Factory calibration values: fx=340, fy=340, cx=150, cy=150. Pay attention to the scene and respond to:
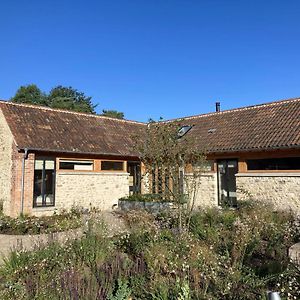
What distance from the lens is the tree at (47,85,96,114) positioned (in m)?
50.7

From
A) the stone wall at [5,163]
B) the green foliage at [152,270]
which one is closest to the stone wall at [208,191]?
the stone wall at [5,163]

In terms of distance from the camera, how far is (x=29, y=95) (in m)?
51.3

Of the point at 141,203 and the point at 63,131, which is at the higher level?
the point at 63,131

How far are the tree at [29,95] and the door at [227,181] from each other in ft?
132

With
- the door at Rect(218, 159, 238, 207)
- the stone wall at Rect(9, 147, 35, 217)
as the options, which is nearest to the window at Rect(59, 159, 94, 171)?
the stone wall at Rect(9, 147, 35, 217)

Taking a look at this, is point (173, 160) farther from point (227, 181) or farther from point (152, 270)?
point (227, 181)

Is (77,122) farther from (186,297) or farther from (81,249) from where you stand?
(186,297)

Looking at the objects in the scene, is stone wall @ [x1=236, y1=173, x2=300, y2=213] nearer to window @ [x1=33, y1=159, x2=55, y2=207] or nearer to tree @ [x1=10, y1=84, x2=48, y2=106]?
window @ [x1=33, y1=159, x2=55, y2=207]

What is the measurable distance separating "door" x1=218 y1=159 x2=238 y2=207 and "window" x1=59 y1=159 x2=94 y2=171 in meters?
6.70

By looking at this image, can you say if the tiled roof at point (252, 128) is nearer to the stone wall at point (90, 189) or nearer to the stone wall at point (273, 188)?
the stone wall at point (273, 188)

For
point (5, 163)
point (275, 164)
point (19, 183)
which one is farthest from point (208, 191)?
point (5, 163)

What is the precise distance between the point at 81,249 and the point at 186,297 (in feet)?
9.02

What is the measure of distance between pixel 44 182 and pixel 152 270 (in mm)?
11639

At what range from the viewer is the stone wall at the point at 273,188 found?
14383mm
